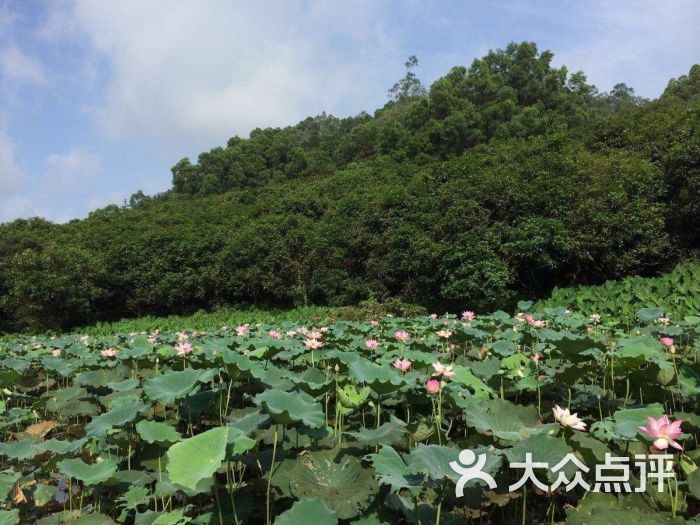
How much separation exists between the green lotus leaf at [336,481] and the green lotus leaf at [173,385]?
0.55 m

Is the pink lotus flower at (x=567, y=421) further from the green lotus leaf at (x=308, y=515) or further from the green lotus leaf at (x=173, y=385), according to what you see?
the green lotus leaf at (x=173, y=385)

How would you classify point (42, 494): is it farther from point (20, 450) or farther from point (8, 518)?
point (8, 518)

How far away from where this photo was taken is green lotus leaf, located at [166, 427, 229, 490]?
3.93ft

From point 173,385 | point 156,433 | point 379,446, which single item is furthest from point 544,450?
point 173,385

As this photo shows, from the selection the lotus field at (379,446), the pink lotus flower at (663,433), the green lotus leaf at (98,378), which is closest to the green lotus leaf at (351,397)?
the lotus field at (379,446)

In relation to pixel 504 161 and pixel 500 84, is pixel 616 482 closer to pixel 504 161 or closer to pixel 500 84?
pixel 504 161

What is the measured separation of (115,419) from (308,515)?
1030mm

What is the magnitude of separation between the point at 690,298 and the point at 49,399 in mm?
7239

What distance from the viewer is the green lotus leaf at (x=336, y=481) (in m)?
→ 1.29

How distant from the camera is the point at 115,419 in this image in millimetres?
1824

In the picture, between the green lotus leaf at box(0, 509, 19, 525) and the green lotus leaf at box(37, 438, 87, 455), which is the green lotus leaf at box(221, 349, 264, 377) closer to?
the green lotus leaf at box(37, 438, 87, 455)

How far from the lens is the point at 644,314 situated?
3646 millimetres

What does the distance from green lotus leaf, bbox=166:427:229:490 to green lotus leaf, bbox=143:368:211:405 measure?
1.69ft
